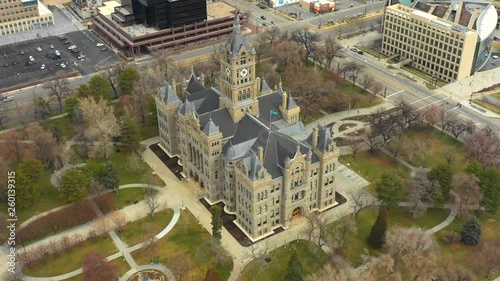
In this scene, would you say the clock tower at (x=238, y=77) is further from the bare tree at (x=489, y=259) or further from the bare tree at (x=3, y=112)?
the bare tree at (x=3, y=112)

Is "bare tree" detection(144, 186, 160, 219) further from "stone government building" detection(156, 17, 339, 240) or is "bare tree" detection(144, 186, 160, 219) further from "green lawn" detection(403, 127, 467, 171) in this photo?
"green lawn" detection(403, 127, 467, 171)

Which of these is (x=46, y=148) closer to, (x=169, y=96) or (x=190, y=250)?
(x=169, y=96)

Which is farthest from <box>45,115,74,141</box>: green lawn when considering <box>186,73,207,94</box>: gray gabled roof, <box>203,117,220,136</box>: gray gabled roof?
<box>203,117,220,136</box>: gray gabled roof

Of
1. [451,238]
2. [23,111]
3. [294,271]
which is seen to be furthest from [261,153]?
[23,111]

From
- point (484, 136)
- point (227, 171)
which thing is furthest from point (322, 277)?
point (484, 136)

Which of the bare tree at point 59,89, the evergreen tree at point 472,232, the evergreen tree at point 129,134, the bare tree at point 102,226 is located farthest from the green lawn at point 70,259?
the evergreen tree at point 472,232
